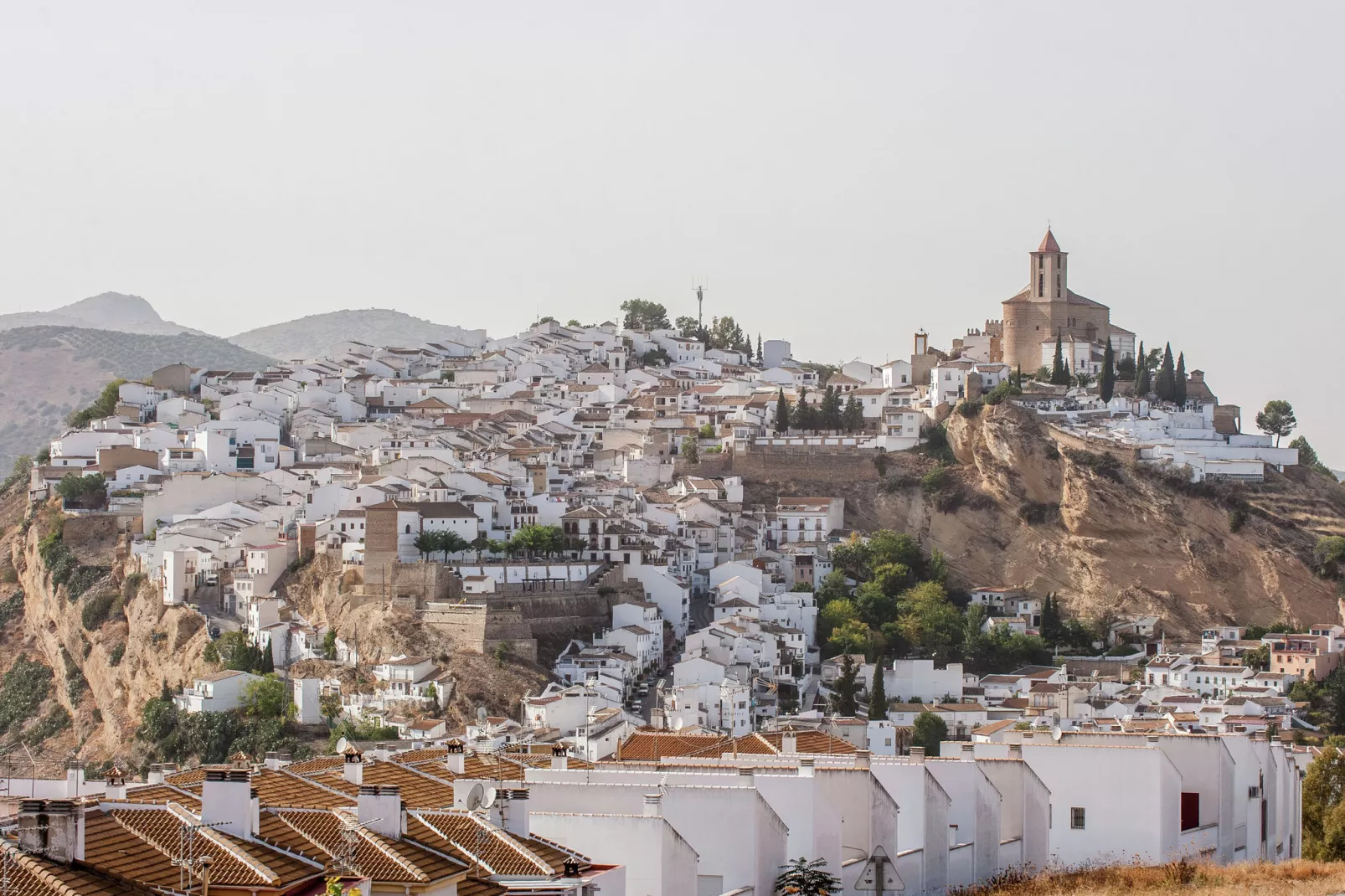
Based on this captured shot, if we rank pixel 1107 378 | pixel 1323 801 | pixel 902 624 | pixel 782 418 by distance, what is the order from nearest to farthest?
pixel 1323 801, pixel 902 624, pixel 1107 378, pixel 782 418

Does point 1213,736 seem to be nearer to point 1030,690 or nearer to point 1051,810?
point 1051,810

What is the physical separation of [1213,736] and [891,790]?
15.4ft

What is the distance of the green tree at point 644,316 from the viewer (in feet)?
229

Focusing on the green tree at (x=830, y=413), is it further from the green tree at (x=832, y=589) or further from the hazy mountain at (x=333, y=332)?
the hazy mountain at (x=333, y=332)

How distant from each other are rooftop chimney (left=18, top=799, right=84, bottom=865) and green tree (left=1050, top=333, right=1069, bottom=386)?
43.3 meters

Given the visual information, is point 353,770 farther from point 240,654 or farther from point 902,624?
point 902,624

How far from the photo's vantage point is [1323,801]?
2512 cm

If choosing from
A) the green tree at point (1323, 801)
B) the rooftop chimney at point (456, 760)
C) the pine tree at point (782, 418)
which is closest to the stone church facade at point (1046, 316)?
the pine tree at point (782, 418)

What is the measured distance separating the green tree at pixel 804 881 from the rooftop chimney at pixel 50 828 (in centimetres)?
611

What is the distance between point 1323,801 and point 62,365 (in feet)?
371

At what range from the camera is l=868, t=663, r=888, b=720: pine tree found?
38594mm

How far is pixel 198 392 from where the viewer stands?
195 feet

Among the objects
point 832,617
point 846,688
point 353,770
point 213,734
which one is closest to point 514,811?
point 353,770

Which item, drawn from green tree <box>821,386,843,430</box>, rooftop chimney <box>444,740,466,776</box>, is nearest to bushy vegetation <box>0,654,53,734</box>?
green tree <box>821,386,843,430</box>
